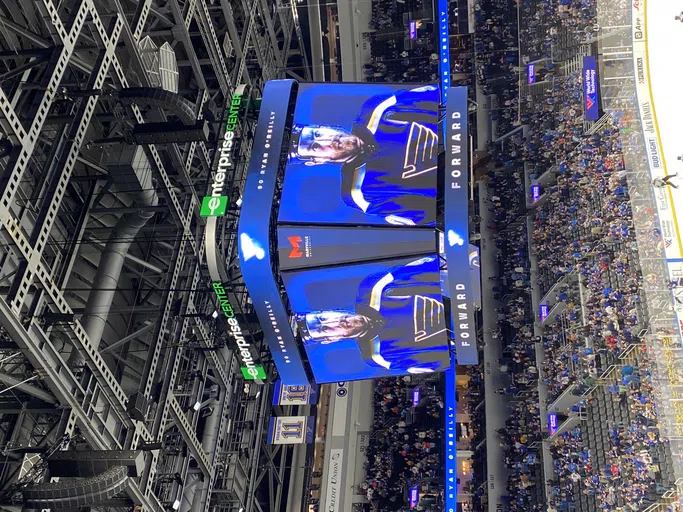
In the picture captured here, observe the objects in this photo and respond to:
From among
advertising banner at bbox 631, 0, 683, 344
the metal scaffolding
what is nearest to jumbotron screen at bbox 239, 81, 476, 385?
the metal scaffolding

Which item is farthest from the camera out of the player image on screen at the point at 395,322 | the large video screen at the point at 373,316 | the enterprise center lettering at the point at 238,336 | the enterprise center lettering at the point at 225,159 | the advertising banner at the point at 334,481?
the advertising banner at the point at 334,481

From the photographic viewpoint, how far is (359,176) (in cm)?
1543

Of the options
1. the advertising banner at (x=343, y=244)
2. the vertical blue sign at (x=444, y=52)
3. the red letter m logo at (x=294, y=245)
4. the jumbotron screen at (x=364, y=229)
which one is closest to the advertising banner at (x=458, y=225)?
the jumbotron screen at (x=364, y=229)

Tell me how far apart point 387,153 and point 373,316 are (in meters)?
4.03

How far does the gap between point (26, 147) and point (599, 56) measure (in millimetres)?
24738

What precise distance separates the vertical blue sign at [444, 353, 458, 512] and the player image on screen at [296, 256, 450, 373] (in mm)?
7189

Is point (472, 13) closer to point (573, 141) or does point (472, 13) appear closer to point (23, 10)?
point (573, 141)

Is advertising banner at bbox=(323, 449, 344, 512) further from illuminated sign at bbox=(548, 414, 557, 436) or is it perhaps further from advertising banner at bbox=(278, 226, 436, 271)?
advertising banner at bbox=(278, 226, 436, 271)

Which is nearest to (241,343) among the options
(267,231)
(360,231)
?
(267,231)

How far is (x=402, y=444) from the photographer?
27969mm

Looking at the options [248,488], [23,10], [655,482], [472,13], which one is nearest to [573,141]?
[472,13]

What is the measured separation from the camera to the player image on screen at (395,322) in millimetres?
15398

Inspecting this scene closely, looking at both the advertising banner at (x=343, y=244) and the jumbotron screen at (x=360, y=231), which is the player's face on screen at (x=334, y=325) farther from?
the advertising banner at (x=343, y=244)

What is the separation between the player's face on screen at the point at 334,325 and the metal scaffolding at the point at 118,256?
91.2 inches
